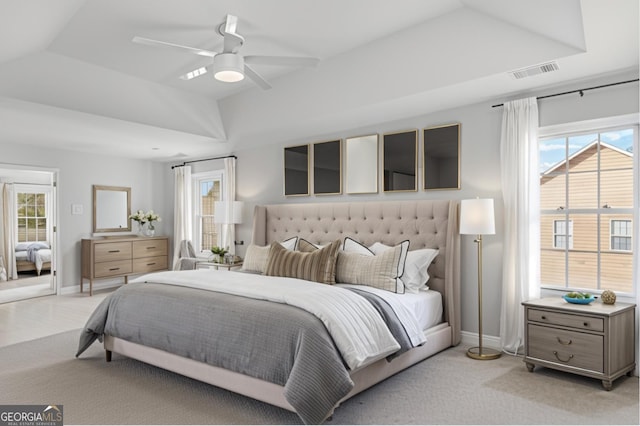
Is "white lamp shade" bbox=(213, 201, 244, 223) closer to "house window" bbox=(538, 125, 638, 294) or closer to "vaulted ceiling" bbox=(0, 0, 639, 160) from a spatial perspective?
"vaulted ceiling" bbox=(0, 0, 639, 160)

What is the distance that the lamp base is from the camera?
3.73m

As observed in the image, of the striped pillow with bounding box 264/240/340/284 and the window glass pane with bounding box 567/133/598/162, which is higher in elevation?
the window glass pane with bounding box 567/133/598/162

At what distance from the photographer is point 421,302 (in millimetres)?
3770

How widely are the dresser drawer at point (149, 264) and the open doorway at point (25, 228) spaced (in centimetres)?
177

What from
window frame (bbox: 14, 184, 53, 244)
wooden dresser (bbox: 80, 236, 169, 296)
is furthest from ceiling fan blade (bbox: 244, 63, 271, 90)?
window frame (bbox: 14, 184, 53, 244)

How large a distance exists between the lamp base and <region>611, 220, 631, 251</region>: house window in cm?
129

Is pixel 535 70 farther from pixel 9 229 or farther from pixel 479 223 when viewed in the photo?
pixel 9 229

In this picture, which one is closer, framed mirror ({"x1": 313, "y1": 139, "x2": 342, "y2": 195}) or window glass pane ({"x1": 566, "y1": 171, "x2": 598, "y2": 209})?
window glass pane ({"x1": 566, "y1": 171, "x2": 598, "y2": 209})

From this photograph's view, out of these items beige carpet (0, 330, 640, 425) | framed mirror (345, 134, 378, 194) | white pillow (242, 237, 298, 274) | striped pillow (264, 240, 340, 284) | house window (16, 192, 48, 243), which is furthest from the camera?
house window (16, 192, 48, 243)

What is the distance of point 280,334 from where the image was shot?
2660mm

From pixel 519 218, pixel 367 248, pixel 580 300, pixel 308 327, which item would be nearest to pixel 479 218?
pixel 519 218

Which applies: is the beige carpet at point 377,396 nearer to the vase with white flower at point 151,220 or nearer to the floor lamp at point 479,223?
the floor lamp at point 479,223

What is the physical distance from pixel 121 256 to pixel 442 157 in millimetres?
5305

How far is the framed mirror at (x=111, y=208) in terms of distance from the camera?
23.7 feet
